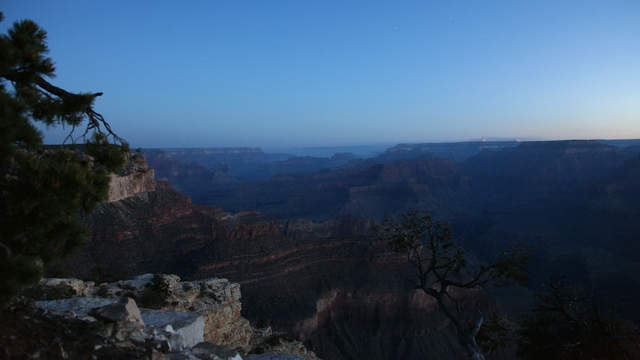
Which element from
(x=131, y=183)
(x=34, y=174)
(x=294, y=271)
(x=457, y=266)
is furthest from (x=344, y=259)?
(x=34, y=174)

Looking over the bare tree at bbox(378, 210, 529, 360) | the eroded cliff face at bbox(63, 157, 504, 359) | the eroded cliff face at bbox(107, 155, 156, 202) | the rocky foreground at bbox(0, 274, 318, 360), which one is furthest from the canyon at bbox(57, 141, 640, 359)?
the bare tree at bbox(378, 210, 529, 360)

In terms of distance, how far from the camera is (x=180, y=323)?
7.77 meters

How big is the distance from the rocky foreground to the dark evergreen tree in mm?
1161

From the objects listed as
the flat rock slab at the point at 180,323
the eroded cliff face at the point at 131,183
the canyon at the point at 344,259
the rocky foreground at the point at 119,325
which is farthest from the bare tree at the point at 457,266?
the eroded cliff face at the point at 131,183

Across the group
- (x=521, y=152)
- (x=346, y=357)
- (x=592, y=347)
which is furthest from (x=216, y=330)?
(x=521, y=152)

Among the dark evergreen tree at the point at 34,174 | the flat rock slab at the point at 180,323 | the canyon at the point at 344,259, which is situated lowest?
the canyon at the point at 344,259

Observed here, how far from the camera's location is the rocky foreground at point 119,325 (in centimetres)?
426

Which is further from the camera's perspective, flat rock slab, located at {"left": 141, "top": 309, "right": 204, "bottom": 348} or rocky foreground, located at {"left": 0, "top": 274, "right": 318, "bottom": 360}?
flat rock slab, located at {"left": 141, "top": 309, "right": 204, "bottom": 348}

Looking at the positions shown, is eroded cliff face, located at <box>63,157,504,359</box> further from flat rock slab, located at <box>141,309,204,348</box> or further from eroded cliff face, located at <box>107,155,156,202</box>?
flat rock slab, located at <box>141,309,204,348</box>

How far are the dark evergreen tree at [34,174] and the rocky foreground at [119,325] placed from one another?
3.81ft

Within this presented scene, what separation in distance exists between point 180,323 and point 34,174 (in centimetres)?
548

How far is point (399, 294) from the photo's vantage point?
1475 inches

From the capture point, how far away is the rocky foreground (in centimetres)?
426

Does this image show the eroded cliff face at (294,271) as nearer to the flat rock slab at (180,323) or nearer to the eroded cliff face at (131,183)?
the eroded cliff face at (131,183)
